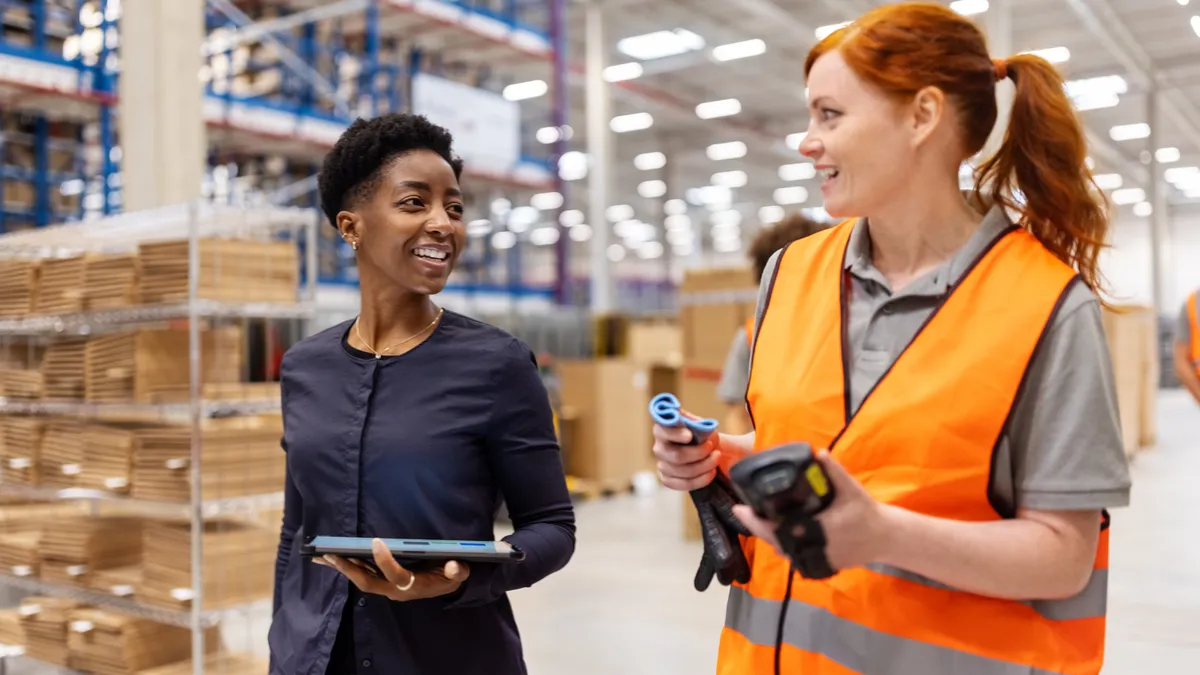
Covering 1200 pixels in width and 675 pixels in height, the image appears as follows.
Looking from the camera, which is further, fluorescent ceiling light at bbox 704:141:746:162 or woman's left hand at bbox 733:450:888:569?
fluorescent ceiling light at bbox 704:141:746:162

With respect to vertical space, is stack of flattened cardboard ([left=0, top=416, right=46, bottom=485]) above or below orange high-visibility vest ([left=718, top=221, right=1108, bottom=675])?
below

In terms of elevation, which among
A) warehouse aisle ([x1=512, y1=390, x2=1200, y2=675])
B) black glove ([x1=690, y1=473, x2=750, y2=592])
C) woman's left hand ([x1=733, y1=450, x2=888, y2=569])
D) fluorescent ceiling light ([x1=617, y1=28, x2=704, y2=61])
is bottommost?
warehouse aisle ([x1=512, y1=390, x2=1200, y2=675])

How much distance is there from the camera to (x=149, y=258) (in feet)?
13.1

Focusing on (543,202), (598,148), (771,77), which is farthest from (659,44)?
(543,202)

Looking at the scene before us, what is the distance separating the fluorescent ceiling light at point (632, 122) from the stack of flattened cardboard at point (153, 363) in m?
17.0

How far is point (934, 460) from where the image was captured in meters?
1.04

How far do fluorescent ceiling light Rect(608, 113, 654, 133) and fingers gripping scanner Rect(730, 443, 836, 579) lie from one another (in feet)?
65.6

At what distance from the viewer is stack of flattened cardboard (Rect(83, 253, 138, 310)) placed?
159 inches

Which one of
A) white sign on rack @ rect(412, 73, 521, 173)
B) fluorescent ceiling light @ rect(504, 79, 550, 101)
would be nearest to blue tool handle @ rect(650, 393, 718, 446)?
white sign on rack @ rect(412, 73, 521, 173)

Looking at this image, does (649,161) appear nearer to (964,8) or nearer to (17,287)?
(17,287)

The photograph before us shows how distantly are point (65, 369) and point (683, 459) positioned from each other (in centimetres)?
400

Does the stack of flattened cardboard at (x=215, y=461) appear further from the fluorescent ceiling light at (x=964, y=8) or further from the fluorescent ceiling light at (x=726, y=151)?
the fluorescent ceiling light at (x=726, y=151)

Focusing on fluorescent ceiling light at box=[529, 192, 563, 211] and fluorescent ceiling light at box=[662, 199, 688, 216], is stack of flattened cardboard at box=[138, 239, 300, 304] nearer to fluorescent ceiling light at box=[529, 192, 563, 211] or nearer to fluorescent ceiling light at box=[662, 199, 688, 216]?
fluorescent ceiling light at box=[529, 192, 563, 211]

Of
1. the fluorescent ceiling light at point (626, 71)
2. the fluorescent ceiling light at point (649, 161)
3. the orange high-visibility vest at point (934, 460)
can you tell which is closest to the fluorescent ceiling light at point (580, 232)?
the fluorescent ceiling light at point (649, 161)
